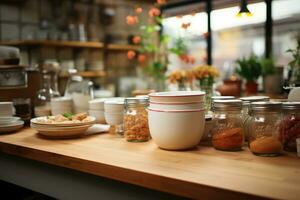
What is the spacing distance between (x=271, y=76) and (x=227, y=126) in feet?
8.38

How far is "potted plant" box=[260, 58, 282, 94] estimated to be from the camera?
11.5ft

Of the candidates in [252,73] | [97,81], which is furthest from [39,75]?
[97,81]

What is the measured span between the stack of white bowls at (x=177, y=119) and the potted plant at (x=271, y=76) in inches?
101

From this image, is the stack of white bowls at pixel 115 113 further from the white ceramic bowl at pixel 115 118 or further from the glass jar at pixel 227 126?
the glass jar at pixel 227 126

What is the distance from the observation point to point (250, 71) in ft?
11.7

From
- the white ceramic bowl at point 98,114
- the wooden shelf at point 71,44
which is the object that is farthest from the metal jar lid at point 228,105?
the wooden shelf at point 71,44

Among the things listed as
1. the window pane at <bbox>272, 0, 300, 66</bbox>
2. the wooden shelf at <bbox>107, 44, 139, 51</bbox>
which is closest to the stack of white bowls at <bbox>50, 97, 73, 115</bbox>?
the window pane at <bbox>272, 0, 300, 66</bbox>

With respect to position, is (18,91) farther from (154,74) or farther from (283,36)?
(283,36)

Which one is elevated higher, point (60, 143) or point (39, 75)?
point (39, 75)

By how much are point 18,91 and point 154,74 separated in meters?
1.60

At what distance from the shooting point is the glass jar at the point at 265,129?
1098 millimetres

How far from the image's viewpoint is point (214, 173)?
36.7 inches

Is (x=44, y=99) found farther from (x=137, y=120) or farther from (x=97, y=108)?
(x=137, y=120)

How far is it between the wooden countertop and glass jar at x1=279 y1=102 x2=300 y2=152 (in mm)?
57
